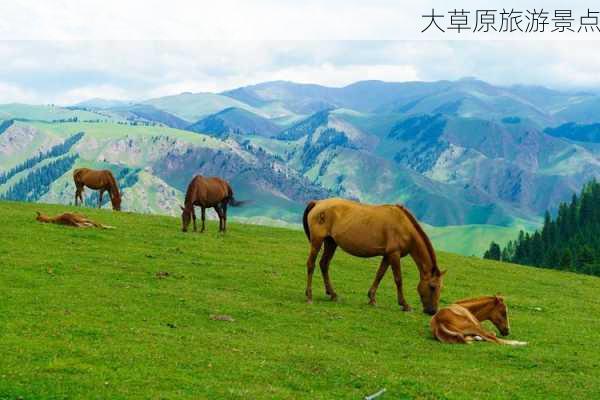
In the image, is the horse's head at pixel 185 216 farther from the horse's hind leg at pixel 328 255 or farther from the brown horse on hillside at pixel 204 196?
the horse's hind leg at pixel 328 255

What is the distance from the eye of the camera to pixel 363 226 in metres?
26.0

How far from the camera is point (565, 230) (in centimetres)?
16475

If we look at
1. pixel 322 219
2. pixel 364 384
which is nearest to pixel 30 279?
pixel 322 219

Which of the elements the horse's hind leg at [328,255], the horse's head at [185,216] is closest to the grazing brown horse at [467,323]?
the horse's hind leg at [328,255]

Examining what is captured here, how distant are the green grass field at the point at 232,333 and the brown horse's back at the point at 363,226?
8.48 feet

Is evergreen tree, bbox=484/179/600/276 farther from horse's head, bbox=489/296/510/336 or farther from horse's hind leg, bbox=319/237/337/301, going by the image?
horse's head, bbox=489/296/510/336

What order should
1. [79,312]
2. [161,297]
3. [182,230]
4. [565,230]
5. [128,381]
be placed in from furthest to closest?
[565,230], [182,230], [161,297], [79,312], [128,381]

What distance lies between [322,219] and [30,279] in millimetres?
11649

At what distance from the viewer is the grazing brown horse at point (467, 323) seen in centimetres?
2172

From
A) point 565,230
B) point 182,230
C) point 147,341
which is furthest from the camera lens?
point 565,230

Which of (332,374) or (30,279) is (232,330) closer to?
(332,374)

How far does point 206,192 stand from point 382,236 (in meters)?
21.3

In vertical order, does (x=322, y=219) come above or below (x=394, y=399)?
above

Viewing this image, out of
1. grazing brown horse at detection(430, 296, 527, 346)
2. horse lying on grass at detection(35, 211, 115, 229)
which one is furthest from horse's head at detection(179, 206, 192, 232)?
grazing brown horse at detection(430, 296, 527, 346)
